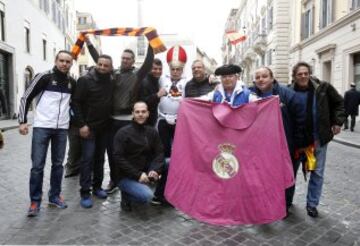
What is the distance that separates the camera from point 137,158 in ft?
15.9

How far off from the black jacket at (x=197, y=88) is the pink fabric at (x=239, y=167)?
31.4 inches

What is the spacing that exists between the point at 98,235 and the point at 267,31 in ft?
108

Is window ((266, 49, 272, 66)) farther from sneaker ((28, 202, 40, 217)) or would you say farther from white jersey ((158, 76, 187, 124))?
sneaker ((28, 202, 40, 217))

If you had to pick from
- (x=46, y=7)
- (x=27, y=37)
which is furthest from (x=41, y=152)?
(x=46, y=7)

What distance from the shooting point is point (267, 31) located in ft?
113

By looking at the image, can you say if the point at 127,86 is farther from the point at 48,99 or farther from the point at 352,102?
the point at 352,102

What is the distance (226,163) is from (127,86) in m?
1.92

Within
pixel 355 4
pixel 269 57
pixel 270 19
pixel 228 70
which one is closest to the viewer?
pixel 228 70

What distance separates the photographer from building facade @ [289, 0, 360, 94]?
18.0m

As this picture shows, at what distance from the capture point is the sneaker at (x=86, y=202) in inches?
199

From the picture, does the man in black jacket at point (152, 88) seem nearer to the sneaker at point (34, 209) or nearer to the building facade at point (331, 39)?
the sneaker at point (34, 209)

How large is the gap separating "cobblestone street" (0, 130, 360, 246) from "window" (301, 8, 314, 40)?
2042 centimetres

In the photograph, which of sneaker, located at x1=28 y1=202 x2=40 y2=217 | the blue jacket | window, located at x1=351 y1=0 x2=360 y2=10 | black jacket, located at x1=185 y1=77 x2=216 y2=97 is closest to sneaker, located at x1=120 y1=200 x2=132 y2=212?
sneaker, located at x1=28 y1=202 x2=40 y2=217

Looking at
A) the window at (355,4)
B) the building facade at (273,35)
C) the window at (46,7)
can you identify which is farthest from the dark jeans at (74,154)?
the window at (46,7)
